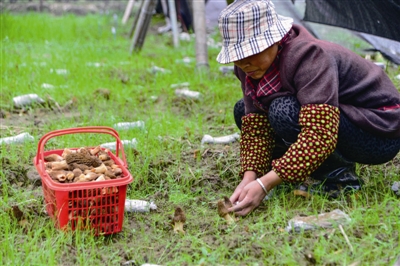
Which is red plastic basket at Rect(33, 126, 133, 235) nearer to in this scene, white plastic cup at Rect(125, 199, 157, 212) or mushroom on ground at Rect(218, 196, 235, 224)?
white plastic cup at Rect(125, 199, 157, 212)

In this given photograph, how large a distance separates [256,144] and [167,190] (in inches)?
19.2

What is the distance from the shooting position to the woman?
209 cm

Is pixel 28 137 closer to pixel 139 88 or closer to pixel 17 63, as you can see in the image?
pixel 139 88

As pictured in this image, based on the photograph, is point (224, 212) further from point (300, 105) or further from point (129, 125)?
point (129, 125)

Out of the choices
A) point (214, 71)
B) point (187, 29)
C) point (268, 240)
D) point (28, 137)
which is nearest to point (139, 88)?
point (214, 71)

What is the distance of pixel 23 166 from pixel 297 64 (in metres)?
1.48

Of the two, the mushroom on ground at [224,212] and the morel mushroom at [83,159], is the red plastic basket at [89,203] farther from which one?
the mushroom on ground at [224,212]

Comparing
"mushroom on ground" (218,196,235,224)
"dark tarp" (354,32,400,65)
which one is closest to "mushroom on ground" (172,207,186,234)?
"mushroom on ground" (218,196,235,224)

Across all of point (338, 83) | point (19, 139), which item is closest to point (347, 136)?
point (338, 83)

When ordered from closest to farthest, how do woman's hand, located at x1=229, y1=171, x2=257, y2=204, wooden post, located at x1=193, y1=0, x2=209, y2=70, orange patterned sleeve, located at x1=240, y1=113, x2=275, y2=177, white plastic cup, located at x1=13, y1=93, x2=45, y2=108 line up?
woman's hand, located at x1=229, y1=171, x2=257, y2=204 → orange patterned sleeve, located at x1=240, y1=113, x2=275, y2=177 → white plastic cup, located at x1=13, y1=93, x2=45, y2=108 → wooden post, located at x1=193, y1=0, x2=209, y2=70

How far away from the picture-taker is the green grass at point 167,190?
189 centimetres

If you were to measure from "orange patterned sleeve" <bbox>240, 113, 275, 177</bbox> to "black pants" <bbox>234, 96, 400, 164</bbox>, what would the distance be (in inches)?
5.1

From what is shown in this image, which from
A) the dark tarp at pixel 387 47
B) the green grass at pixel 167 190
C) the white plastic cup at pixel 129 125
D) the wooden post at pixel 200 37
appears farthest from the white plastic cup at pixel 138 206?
the wooden post at pixel 200 37

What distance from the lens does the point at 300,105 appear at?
2217 millimetres
